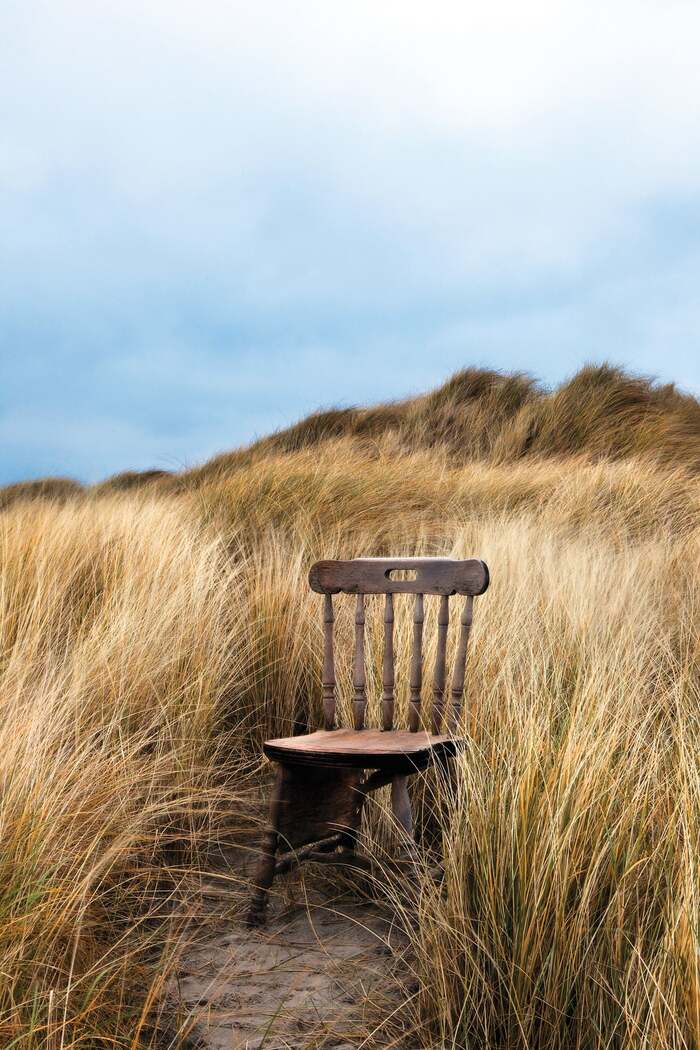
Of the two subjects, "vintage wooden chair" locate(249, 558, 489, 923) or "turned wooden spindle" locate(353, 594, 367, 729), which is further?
"turned wooden spindle" locate(353, 594, 367, 729)

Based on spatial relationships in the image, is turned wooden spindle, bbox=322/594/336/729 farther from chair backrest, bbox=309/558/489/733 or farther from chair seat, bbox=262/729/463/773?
chair seat, bbox=262/729/463/773

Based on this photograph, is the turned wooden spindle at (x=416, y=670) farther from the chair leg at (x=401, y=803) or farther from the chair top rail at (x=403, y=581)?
the chair leg at (x=401, y=803)

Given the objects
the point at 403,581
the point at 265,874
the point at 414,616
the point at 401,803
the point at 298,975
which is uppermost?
the point at 403,581

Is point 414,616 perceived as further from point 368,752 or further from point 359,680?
point 368,752

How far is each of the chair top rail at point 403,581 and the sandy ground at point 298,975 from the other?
0.96 meters

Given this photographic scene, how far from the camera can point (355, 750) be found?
2656 mm

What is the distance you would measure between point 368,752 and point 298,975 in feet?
1.95

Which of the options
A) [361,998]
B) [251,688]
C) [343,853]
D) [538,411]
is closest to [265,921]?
[343,853]

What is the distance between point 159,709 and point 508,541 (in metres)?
2.77

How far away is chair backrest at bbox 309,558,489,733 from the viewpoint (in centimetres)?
305

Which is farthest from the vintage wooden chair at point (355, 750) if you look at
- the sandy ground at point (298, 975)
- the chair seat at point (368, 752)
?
the sandy ground at point (298, 975)

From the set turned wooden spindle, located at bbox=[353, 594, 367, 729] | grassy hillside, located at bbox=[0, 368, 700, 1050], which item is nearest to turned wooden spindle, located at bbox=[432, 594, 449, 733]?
grassy hillside, located at bbox=[0, 368, 700, 1050]

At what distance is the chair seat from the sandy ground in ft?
1.34

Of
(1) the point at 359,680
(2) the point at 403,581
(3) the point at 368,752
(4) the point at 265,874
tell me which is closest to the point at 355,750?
(3) the point at 368,752
